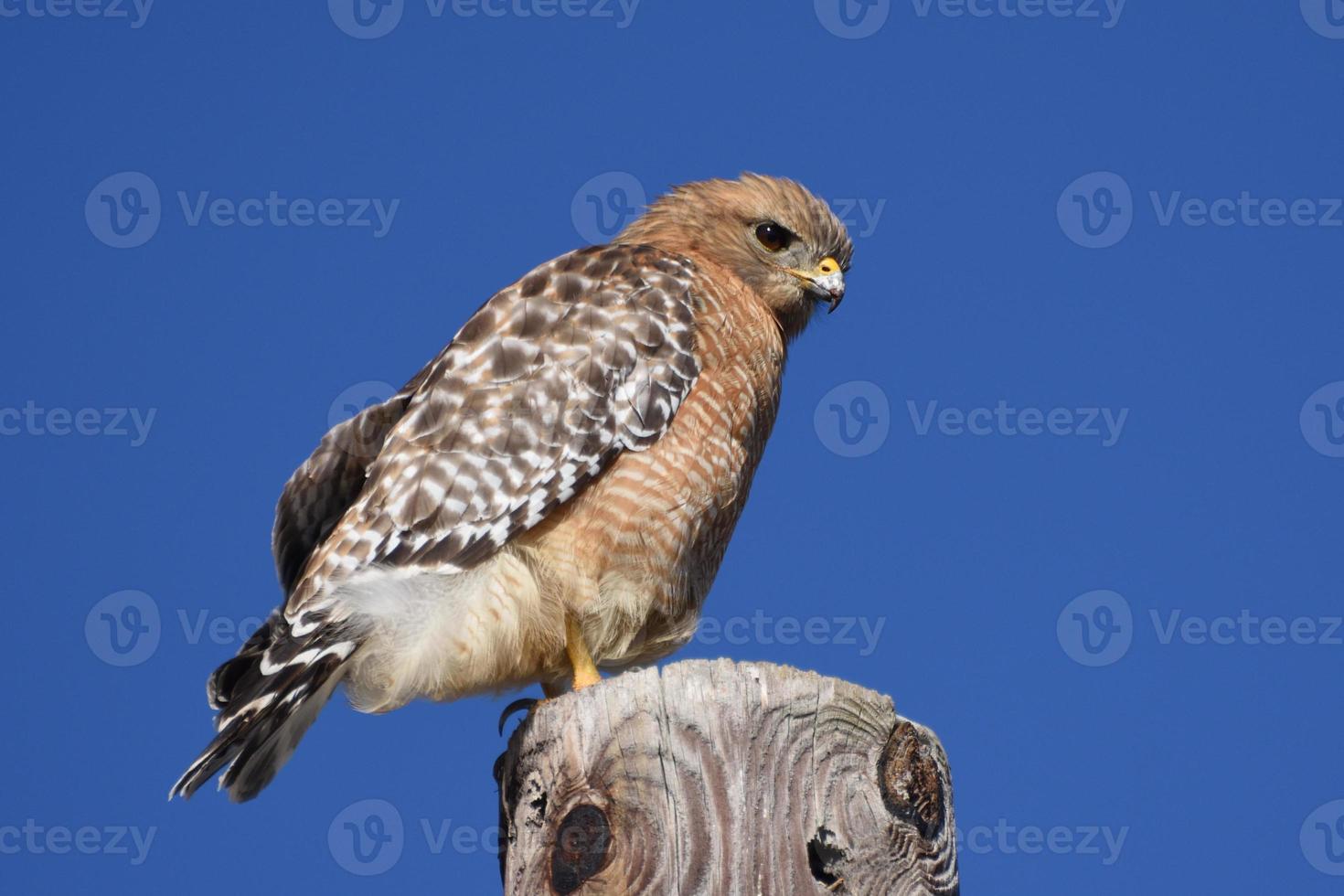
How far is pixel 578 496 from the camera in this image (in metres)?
5.74

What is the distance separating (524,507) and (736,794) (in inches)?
91.9

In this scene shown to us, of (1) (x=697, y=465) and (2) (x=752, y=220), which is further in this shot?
(2) (x=752, y=220)

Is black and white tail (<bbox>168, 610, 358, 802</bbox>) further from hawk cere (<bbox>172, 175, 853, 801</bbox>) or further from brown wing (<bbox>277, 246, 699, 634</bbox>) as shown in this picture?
brown wing (<bbox>277, 246, 699, 634</bbox>)

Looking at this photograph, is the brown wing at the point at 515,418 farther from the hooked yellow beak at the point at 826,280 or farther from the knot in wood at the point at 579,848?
the knot in wood at the point at 579,848

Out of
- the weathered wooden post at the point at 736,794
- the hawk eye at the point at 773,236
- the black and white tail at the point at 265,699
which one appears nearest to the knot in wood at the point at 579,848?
the weathered wooden post at the point at 736,794

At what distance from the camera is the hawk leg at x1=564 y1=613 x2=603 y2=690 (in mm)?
5684

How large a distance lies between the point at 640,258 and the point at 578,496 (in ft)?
4.43

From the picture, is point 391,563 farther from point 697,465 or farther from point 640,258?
point 640,258

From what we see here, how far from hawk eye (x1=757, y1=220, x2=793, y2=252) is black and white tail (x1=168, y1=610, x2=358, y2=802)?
9.76ft

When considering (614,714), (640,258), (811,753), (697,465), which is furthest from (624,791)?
(640,258)

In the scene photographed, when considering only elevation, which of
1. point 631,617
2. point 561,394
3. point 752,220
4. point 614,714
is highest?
point 752,220

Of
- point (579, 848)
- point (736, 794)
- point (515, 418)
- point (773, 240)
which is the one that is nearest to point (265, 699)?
point (515, 418)

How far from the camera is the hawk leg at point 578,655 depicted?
18.6 ft

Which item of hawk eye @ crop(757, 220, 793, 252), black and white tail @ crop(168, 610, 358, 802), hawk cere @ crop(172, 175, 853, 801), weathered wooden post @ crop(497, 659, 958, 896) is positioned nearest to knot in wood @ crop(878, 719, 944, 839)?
weathered wooden post @ crop(497, 659, 958, 896)
